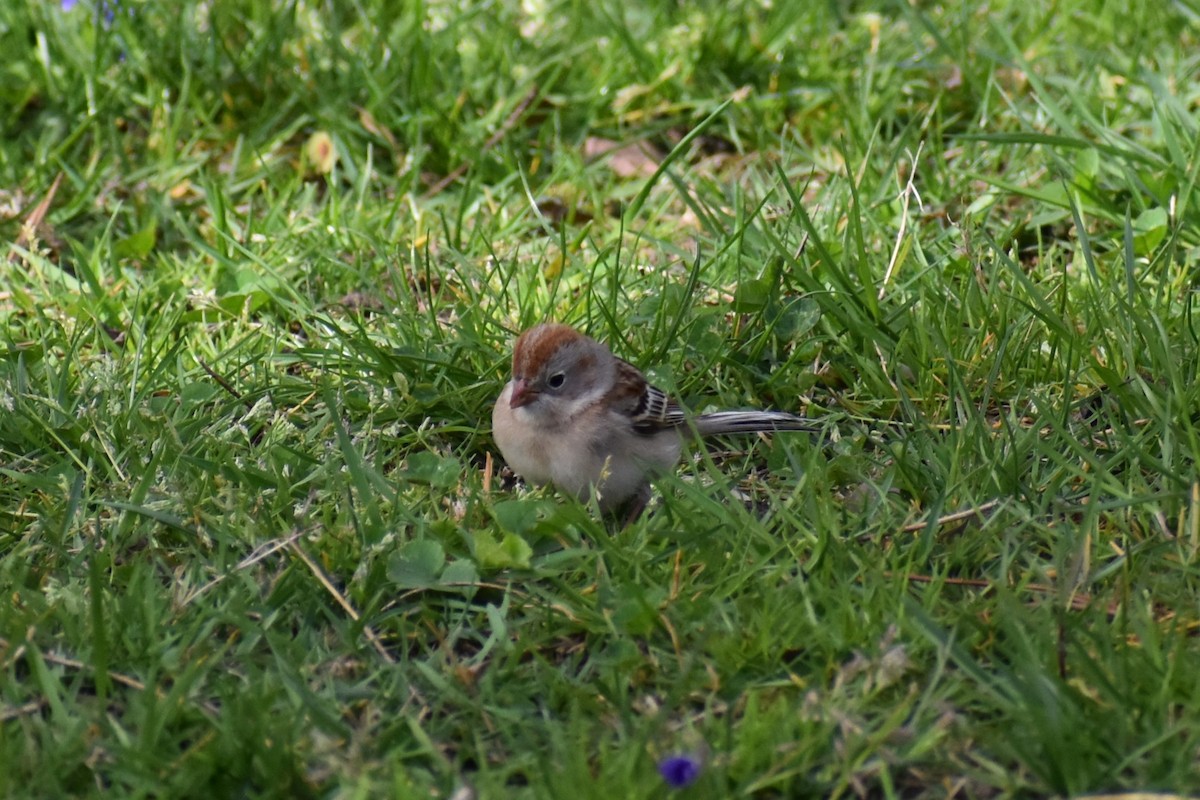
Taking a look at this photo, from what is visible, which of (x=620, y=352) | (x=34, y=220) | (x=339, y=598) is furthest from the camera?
(x=34, y=220)

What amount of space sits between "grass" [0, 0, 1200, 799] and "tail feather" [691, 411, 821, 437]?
11 cm

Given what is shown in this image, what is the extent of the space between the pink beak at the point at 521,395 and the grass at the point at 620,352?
0.26 meters

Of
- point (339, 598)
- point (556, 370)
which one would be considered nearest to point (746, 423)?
point (556, 370)

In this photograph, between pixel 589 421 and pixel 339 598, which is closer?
pixel 339 598

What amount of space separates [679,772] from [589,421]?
179 cm

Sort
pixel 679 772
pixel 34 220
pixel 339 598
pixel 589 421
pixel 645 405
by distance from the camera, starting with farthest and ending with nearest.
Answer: pixel 34 220 → pixel 645 405 → pixel 589 421 → pixel 339 598 → pixel 679 772

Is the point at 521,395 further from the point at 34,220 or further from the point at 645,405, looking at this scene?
the point at 34,220

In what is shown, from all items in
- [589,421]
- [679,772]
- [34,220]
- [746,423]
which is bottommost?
[746,423]

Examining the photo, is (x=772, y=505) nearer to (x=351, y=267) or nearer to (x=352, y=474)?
(x=352, y=474)

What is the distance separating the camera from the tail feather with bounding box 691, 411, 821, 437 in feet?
15.1

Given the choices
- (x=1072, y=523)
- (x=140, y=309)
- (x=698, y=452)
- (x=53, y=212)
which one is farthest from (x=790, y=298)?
(x=53, y=212)

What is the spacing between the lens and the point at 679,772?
2939 millimetres

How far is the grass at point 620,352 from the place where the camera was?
3201mm

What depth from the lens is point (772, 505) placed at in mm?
4176
